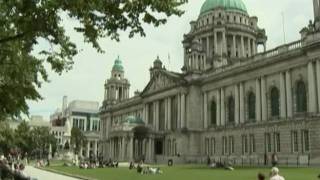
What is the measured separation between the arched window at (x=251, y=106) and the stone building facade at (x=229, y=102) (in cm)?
17

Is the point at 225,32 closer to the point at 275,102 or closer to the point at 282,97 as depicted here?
the point at 275,102

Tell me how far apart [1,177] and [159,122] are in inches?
3047

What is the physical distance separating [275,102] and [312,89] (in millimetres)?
9769

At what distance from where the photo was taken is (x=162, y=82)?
4188 inches

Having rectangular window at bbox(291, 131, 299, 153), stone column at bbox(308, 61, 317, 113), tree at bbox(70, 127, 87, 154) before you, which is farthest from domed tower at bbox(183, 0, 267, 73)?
tree at bbox(70, 127, 87, 154)

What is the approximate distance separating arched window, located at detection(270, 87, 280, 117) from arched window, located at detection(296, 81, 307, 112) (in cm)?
438

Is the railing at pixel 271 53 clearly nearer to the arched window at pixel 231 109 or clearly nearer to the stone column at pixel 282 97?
the stone column at pixel 282 97

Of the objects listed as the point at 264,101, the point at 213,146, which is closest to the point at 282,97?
the point at 264,101

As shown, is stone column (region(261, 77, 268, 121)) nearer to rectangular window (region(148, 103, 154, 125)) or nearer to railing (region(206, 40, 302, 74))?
railing (region(206, 40, 302, 74))

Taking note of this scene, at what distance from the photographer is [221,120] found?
89.1 m

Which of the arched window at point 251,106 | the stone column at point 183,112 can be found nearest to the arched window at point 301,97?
the arched window at point 251,106

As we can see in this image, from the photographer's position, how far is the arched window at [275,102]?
7556 centimetres

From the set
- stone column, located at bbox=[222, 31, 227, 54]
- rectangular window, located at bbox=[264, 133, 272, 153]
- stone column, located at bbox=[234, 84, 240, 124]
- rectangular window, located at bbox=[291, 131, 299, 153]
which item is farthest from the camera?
stone column, located at bbox=[222, 31, 227, 54]

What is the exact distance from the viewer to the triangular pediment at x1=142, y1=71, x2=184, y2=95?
9981 centimetres
